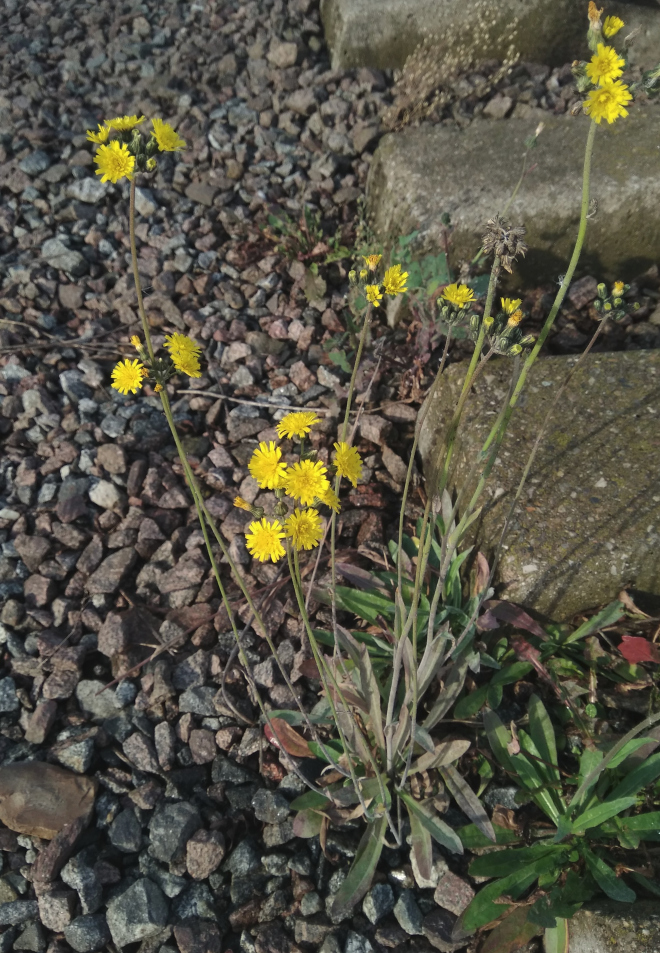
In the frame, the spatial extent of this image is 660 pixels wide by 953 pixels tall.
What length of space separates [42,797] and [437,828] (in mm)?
1272

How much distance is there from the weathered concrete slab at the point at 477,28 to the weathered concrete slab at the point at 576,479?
2964 mm

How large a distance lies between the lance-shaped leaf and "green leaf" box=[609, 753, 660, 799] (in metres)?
0.38

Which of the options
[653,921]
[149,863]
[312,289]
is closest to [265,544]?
[149,863]

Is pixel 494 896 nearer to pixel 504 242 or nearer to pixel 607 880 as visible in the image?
pixel 607 880

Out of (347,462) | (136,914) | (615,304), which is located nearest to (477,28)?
(615,304)

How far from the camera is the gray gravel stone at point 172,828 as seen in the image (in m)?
2.18

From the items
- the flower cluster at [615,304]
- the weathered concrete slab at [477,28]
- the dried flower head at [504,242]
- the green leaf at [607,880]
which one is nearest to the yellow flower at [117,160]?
the dried flower head at [504,242]

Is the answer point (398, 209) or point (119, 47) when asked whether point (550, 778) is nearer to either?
point (398, 209)

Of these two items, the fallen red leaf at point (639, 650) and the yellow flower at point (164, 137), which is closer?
the yellow flower at point (164, 137)

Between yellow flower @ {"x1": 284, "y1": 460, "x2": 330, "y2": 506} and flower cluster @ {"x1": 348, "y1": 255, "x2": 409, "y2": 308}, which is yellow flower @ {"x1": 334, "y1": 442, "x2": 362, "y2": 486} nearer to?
yellow flower @ {"x1": 284, "y1": 460, "x2": 330, "y2": 506}

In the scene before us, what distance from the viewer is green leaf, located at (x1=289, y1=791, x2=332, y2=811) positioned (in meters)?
2.15

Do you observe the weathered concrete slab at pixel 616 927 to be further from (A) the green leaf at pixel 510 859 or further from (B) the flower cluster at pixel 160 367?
(B) the flower cluster at pixel 160 367

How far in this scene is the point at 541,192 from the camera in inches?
134

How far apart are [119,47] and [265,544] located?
489cm
